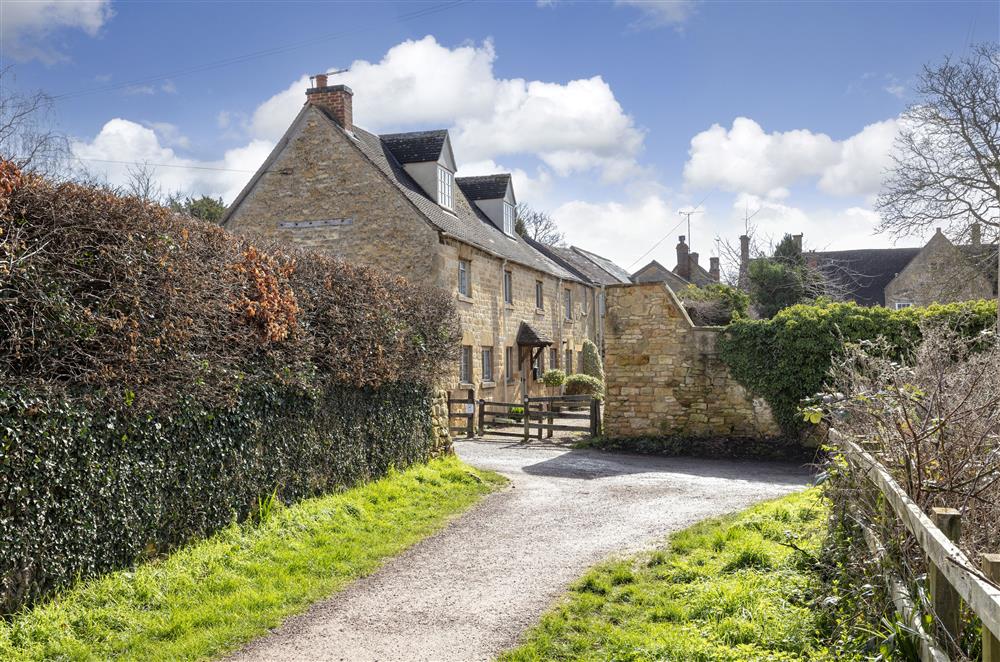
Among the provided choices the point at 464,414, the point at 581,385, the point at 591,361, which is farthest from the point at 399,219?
the point at 591,361

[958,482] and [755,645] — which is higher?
[958,482]

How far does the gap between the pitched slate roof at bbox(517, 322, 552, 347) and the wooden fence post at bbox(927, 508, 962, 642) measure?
77.6ft

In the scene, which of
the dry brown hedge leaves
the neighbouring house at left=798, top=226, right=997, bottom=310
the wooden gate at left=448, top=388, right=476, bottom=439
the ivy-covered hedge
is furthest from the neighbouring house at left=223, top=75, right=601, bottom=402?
the neighbouring house at left=798, top=226, right=997, bottom=310

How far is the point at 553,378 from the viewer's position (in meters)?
28.2

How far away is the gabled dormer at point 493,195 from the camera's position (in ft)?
101

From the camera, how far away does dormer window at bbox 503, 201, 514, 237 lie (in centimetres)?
3112

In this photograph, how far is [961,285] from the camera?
86.5 feet

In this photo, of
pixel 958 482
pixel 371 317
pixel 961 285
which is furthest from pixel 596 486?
pixel 961 285

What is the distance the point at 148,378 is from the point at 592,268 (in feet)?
119

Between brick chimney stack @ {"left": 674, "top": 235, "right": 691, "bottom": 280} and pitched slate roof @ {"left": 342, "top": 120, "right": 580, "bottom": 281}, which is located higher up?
brick chimney stack @ {"left": 674, "top": 235, "right": 691, "bottom": 280}

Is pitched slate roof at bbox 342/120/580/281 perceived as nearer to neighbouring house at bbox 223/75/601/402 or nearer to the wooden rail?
neighbouring house at bbox 223/75/601/402

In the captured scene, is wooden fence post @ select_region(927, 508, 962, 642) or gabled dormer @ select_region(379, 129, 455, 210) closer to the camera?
wooden fence post @ select_region(927, 508, 962, 642)

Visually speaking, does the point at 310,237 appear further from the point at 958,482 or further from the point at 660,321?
the point at 958,482

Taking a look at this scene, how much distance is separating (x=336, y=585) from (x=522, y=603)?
177 cm
